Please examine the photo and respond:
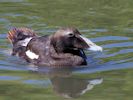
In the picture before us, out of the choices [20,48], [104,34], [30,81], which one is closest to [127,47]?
[104,34]

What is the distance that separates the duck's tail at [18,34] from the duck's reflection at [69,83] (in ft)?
5.49

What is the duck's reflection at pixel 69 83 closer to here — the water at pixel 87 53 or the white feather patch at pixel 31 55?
the water at pixel 87 53

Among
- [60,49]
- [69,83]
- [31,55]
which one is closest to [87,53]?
[60,49]

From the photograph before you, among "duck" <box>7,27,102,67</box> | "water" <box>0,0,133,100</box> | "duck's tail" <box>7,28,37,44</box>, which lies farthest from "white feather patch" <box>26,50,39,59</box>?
"duck's tail" <box>7,28,37,44</box>

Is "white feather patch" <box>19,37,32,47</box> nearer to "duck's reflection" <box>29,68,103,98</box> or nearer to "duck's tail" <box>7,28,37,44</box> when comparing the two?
"duck's tail" <box>7,28,37,44</box>

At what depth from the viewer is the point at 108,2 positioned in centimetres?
1526

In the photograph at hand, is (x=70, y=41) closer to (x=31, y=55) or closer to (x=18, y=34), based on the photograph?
(x=31, y=55)

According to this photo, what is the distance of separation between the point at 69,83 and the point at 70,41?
A: 55.7 inches

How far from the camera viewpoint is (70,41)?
10438 millimetres

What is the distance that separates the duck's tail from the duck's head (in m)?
1.19

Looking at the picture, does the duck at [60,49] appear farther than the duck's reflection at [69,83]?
Yes

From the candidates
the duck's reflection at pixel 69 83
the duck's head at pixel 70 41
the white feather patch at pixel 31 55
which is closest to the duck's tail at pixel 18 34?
the white feather patch at pixel 31 55

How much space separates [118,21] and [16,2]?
3.00 m

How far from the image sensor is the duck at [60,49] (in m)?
10.4
